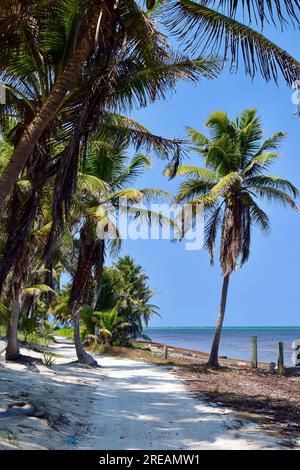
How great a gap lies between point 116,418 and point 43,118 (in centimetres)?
572

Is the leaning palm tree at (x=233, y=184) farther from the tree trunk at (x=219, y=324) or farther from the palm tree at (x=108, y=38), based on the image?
the palm tree at (x=108, y=38)

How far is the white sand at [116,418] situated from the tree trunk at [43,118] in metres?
3.41

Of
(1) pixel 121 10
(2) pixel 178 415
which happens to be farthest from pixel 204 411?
(1) pixel 121 10

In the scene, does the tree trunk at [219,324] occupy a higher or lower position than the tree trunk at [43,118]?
lower

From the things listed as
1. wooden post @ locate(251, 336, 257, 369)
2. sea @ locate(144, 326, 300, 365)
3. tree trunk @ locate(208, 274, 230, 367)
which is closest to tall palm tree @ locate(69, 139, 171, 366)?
tree trunk @ locate(208, 274, 230, 367)

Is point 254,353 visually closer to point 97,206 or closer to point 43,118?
point 97,206

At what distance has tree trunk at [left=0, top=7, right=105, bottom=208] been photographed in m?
6.50

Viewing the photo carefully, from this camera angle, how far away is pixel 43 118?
663 cm

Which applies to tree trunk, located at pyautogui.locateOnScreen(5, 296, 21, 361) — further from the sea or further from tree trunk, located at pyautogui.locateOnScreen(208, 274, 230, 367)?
the sea

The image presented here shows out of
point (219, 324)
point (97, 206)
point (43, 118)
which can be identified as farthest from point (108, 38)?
point (219, 324)

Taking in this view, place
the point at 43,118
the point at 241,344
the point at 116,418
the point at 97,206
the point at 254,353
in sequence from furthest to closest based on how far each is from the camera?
the point at 241,344
the point at 254,353
the point at 97,206
the point at 116,418
the point at 43,118

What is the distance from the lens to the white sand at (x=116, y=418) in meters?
6.80

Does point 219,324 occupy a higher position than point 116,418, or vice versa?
point 219,324

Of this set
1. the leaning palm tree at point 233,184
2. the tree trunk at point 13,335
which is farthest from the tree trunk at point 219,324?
the tree trunk at point 13,335
